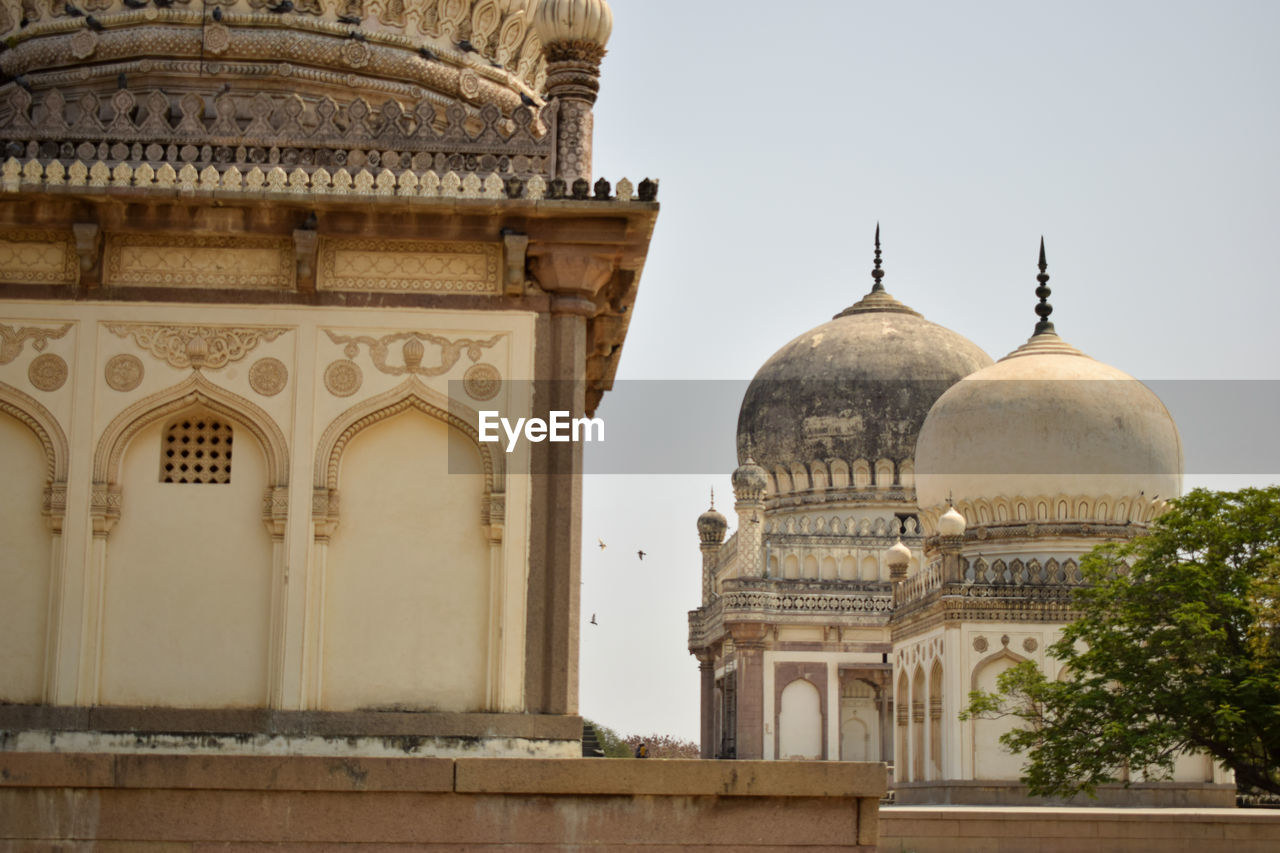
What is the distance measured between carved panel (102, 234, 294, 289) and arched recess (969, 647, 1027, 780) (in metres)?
17.4

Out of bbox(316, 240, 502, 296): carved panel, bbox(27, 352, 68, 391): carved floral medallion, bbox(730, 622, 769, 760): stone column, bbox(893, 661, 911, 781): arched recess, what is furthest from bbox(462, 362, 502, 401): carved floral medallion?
bbox(730, 622, 769, 760): stone column

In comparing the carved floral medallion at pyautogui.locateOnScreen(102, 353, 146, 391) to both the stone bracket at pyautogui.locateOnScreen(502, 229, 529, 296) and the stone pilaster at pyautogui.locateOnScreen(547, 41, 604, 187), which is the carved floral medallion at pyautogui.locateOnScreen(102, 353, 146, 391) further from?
the stone pilaster at pyautogui.locateOnScreen(547, 41, 604, 187)

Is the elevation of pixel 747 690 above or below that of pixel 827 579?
below

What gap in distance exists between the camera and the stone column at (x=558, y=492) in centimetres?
1037

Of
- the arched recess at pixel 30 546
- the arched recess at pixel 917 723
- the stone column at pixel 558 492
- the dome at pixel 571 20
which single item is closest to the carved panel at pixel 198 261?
the arched recess at pixel 30 546

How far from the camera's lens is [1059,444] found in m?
29.5

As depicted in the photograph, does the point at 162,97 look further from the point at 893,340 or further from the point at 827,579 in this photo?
the point at 893,340

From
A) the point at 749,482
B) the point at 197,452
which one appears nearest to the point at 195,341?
the point at 197,452

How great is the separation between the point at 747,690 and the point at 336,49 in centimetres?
2424

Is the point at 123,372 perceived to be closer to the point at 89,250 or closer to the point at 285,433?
the point at 89,250

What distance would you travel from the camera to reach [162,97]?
11.1 m

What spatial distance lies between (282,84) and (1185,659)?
1257 centimetres

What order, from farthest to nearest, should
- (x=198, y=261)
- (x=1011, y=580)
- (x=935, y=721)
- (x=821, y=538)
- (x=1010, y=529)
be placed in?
(x=821, y=538) → (x=1010, y=529) → (x=935, y=721) → (x=1011, y=580) → (x=198, y=261)

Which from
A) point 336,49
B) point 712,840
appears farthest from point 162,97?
point 712,840
